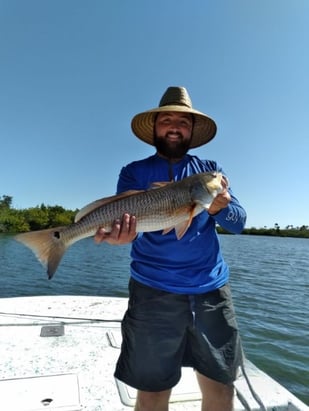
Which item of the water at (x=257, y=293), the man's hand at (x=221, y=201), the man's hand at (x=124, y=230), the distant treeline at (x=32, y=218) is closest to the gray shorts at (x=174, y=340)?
the man's hand at (x=124, y=230)

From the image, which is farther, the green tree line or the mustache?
the green tree line

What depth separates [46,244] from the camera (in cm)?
284

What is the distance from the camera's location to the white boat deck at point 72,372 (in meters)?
3.22

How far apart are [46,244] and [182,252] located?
3.66 feet

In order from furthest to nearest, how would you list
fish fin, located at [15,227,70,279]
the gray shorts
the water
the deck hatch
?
the water → the deck hatch → fish fin, located at [15,227,70,279] → the gray shorts

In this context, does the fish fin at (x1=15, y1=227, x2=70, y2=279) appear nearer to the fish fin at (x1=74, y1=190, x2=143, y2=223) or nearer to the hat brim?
the fish fin at (x1=74, y1=190, x2=143, y2=223)

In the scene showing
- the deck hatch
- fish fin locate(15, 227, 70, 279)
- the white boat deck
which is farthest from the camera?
the white boat deck

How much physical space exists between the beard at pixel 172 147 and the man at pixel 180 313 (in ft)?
1.90

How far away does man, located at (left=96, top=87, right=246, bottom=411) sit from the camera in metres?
2.61

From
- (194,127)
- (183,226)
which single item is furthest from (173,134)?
(183,226)

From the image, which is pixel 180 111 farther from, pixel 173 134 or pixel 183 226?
pixel 183 226

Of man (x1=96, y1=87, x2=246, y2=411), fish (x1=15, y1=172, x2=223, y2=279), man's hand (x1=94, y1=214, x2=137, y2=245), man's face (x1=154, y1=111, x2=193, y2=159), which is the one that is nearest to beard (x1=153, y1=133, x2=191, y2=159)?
man's face (x1=154, y1=111, x2=193, y2=159)

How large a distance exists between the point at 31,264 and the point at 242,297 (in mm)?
16868

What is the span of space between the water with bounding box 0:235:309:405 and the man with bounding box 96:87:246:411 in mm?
4884
